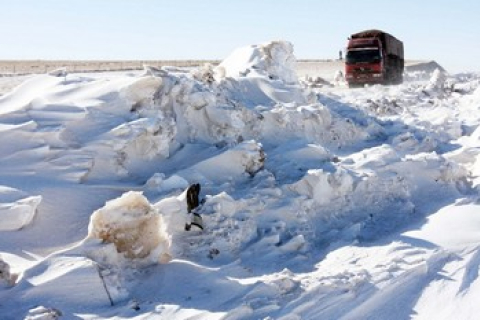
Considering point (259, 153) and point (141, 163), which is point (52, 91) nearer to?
point (141, 163)

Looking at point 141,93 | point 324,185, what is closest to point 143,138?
point 141,93

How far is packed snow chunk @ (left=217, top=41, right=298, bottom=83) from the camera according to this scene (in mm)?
→ 11891

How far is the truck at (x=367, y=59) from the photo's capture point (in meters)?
23.5

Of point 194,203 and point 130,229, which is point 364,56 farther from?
point 130,229

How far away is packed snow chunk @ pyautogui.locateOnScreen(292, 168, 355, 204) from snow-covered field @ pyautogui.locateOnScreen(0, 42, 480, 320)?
0.06ft

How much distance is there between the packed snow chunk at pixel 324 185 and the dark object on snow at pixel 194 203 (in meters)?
1.48

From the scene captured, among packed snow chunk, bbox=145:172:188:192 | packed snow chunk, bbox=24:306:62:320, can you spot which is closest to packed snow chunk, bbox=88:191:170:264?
packed snow chunk, bbox=24:306:62:320

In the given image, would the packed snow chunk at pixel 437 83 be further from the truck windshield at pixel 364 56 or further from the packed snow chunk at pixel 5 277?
the packed snow chunk at pixel 5 277

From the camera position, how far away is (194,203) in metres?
6.16

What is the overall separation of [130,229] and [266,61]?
769cm

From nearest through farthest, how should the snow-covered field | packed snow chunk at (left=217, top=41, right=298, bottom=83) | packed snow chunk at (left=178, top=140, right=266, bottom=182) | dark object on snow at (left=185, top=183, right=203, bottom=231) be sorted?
the snow-covered field < dark object on snow at (left=185, top=183, right=203, bottom=231) < packed snow chunk at (left=178, top=140, right=266, bottom=182) < packed snow chunk at (left=217, top=41, right=298, bottom=83)

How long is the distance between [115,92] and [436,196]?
4792mm

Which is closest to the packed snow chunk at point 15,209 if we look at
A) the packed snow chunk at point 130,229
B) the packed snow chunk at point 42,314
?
the packed snow chunk at point 130,229

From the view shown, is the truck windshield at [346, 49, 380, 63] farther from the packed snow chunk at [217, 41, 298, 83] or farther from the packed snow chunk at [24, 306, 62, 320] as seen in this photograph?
the packed snow chunk at [24, 306, 62, 320]
